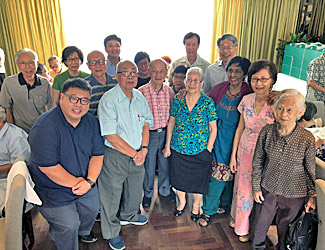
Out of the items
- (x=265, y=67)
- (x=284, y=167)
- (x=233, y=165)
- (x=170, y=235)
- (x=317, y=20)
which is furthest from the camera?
(x=317, y=20)

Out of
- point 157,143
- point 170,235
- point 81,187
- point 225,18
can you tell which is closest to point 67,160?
point 81,187

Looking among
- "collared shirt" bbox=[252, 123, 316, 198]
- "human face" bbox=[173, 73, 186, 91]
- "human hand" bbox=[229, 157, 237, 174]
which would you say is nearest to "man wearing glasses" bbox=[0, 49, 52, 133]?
"human face" bbox=[173, 73, 186, 91]

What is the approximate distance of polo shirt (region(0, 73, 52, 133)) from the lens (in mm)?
2420

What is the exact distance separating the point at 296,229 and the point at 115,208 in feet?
4.26

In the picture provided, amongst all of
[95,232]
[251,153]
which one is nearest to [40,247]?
[95,232]

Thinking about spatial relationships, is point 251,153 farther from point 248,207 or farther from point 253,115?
point 248,207

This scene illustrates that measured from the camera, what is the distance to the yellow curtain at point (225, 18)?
201 inches

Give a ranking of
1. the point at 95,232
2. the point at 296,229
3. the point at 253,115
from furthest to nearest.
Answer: the point at 95,232
the point at 253,115
the point at 296,229

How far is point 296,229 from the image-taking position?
167 cm

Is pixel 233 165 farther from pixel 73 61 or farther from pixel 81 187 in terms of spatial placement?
pixel 73 61

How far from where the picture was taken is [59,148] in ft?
5.29

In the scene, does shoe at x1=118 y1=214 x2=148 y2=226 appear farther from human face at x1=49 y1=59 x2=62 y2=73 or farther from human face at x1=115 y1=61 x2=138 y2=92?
human face at x1=49 y1=59 x2=62 y2=73

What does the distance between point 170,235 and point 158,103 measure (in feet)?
3.76

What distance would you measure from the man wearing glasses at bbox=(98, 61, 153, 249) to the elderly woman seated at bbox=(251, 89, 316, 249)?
34.5 inches
